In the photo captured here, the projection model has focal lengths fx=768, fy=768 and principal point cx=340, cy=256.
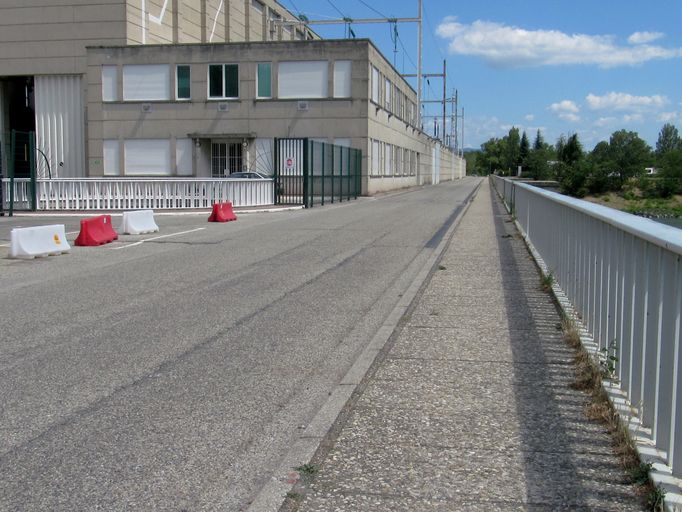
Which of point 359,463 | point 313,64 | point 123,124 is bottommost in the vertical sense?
point 359,463

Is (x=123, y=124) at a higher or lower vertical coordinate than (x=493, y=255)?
higher

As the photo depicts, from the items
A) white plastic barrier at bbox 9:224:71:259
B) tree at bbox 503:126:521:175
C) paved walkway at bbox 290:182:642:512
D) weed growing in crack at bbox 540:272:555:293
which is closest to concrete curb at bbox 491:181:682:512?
paved walkway at bbox 290:182:642:512

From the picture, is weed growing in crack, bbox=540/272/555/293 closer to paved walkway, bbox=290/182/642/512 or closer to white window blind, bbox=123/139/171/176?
paved walkway, bbox=290/182/642/512

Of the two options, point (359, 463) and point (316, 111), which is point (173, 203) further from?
point (359, 463)

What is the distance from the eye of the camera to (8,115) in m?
45.8

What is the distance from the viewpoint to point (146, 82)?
41625 millimetres

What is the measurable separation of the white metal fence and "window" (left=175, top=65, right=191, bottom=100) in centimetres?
1569

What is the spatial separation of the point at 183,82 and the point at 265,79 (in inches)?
178

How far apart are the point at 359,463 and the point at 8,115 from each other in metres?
47.2

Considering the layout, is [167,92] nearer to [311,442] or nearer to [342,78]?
[342,78]

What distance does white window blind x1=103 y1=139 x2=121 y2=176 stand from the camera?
1660 inches

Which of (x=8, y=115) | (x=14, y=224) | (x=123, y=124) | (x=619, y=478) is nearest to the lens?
(x=619, y=478)

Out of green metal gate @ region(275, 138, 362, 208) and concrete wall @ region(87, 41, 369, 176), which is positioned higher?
concrete wall @ region(87, 41, 369, 176)

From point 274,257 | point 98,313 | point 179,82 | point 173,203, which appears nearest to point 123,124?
point 179,82
